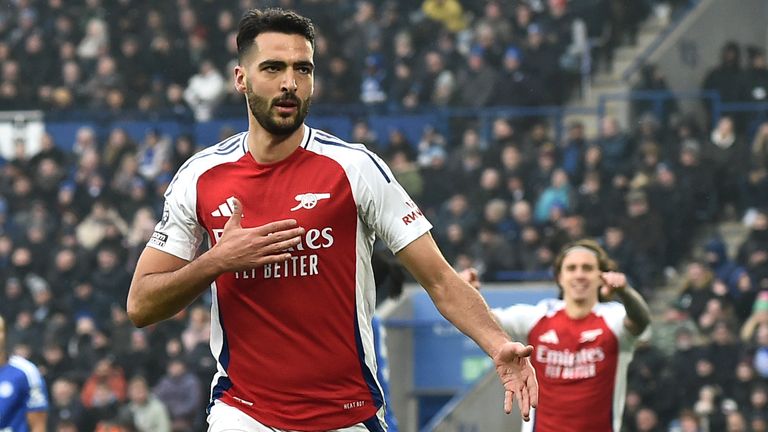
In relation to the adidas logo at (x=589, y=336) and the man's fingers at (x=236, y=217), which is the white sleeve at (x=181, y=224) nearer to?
the man's fingers at (x=236, y=217)

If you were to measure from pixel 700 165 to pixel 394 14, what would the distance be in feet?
19.3

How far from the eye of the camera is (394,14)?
69.1 ft

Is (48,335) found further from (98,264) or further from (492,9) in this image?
(492,9)

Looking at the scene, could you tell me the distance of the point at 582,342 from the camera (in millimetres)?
8664

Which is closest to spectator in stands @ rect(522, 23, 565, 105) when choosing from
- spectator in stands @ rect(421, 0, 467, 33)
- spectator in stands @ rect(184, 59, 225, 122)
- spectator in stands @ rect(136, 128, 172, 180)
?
spectator in stands @ rect(421, 0, 467, 33)

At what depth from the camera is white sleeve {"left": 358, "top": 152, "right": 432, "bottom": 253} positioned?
5.16 meters


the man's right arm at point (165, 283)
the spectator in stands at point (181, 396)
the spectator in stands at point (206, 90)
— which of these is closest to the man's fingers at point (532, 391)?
the man's right arm at point (165, 283)

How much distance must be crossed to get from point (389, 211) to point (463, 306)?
407 millimetres

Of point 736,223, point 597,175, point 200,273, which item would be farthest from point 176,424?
point 200,273

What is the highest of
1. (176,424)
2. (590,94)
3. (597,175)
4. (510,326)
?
(590,94)

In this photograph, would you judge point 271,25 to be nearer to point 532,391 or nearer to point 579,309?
point 532,391

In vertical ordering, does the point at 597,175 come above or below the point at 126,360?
above

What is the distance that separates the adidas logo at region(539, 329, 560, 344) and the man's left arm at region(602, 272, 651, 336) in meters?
0.39

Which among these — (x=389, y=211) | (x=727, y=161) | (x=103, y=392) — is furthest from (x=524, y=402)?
(x=727, y=161)
